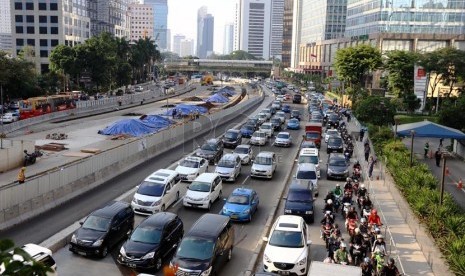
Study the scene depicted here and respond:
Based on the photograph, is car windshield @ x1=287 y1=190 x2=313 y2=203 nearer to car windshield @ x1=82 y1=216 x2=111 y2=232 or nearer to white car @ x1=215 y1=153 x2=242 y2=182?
white car @ x1=215 y1=153 x2=242 y2=182

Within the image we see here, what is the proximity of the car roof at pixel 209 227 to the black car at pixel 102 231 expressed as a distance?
10.2 ft

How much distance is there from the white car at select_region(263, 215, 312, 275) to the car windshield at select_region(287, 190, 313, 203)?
14.5ft

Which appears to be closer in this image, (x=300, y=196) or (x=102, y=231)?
(x=102, y=231)

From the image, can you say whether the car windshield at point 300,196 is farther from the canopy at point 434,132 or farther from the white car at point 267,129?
the white car at point 267,129

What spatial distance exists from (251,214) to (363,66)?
217 ft

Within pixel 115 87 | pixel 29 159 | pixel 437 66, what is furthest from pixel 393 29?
pixel 29 159

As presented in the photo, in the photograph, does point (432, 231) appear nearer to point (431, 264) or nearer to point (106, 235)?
point (431, 264)

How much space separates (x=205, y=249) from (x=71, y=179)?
38.0 feet

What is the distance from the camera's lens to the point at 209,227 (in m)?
17.1

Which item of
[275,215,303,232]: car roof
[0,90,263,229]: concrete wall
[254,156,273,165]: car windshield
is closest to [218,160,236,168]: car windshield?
[254,156,273,165]: car windshield

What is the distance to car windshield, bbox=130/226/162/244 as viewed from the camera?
16.8 meters

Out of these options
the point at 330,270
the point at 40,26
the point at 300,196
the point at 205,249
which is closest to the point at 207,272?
the point at 205,249

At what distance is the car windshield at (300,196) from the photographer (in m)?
23.1

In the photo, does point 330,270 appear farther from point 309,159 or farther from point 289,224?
point 309,159
